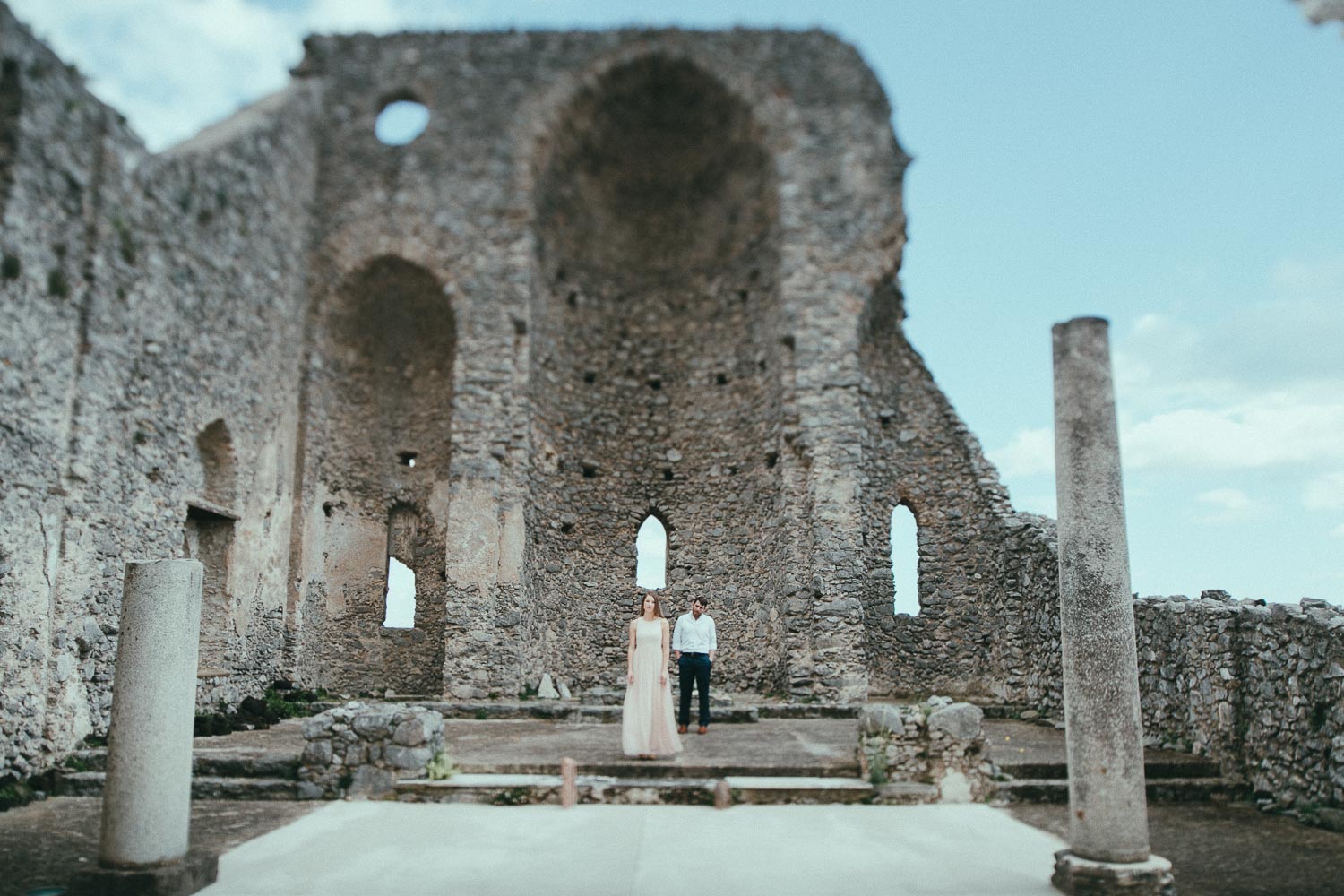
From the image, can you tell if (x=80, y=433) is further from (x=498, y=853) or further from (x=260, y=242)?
(x=498, y=853)

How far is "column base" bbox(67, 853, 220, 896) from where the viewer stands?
5445 mm

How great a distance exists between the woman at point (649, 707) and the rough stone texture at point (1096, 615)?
4.22m

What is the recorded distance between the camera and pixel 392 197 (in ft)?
57.1

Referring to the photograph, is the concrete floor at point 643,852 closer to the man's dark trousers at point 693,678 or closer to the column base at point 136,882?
the column base at point 136,882

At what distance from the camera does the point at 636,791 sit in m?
8.32

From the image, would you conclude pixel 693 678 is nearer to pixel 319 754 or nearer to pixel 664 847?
pixel 319 754

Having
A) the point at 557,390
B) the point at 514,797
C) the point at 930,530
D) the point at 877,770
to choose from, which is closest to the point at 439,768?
the point at 514,797

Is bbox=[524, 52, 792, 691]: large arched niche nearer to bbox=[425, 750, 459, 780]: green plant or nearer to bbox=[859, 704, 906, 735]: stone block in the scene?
bbox=[425, 750, 459, 780]: green plant

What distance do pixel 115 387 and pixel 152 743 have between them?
6.59m

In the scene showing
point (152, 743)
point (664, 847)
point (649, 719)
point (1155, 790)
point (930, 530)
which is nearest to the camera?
point (152, 743)

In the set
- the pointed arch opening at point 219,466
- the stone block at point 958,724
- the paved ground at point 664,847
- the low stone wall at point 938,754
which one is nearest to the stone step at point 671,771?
the paved ground at point 664,847

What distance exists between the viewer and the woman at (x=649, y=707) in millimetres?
9242

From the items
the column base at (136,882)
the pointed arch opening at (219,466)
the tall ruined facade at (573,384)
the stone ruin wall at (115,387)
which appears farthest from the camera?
the tall ruined facade at (573,384)

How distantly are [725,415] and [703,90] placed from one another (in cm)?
611
